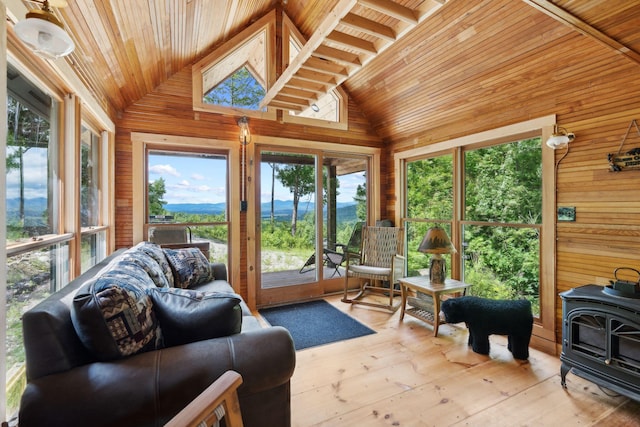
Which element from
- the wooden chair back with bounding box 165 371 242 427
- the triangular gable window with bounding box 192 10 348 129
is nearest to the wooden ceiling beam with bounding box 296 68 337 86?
the triangular gable window with bounding box 192 10 348 129

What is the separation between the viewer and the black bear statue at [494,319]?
2.48 metres

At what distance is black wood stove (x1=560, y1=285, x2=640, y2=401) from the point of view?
1862 mm

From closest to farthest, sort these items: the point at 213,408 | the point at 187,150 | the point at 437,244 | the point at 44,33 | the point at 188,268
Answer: the point at 213,408 < the point at 44,33 < the point at 188,268 < the point at 437,244 < the point at 187,150

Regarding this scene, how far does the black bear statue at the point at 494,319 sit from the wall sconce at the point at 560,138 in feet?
4.46

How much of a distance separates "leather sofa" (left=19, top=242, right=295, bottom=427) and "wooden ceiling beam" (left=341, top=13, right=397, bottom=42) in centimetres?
197

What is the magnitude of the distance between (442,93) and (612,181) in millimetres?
1770

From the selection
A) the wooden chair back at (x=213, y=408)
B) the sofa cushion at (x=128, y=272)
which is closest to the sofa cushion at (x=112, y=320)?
the sofa cushion at (x=128, y=272)

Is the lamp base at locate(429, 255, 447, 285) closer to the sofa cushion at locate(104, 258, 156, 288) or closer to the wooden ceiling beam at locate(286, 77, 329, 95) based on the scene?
the wooden ceiling beam at locate(286, 77, 329, 95)

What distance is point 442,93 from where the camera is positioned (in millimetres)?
3387

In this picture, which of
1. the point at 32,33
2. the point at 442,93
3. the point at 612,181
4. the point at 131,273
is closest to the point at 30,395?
the point at 131,273

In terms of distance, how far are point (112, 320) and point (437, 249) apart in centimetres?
278

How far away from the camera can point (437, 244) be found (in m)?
3.09

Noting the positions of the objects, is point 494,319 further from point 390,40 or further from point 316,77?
point 316,77

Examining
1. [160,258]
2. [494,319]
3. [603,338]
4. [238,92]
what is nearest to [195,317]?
[160,258]
